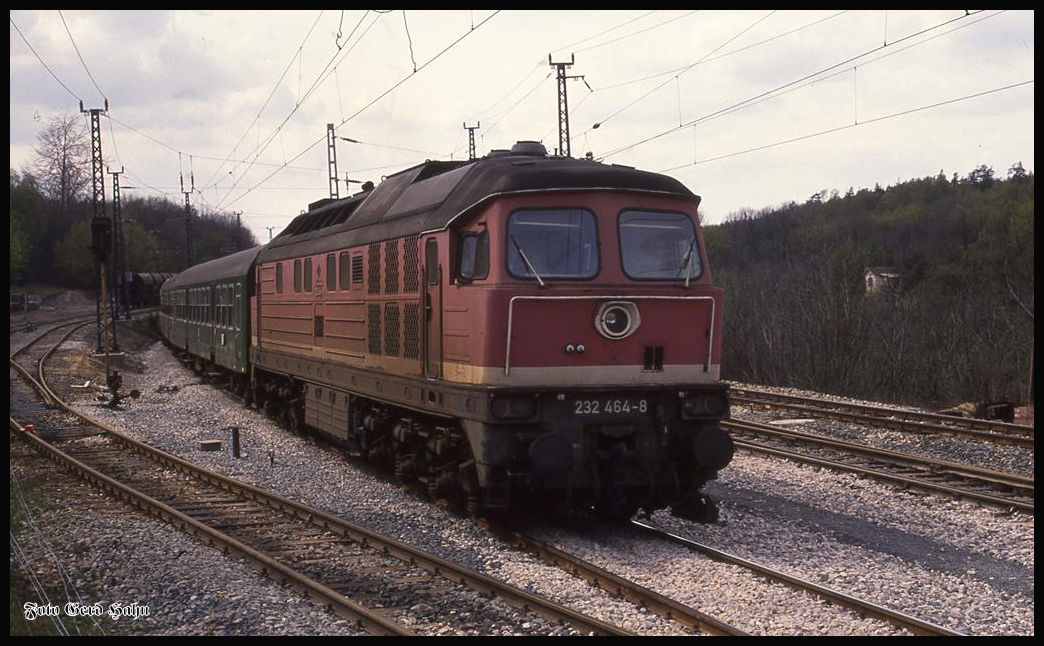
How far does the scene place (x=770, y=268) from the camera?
42812 millimetres

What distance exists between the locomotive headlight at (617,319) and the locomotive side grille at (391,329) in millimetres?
2932

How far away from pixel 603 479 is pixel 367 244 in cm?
477

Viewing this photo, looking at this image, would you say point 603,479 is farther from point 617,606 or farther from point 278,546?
point 278,546

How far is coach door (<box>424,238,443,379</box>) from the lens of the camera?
32.6 ft

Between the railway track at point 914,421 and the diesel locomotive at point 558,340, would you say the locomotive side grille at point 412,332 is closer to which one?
the diesel locomotive at point 558,340

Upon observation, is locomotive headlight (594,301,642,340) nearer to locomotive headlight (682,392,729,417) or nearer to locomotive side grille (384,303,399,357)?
locomotive headlight (682,392,729,417)

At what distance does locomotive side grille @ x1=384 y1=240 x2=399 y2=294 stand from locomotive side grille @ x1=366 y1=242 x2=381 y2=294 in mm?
271

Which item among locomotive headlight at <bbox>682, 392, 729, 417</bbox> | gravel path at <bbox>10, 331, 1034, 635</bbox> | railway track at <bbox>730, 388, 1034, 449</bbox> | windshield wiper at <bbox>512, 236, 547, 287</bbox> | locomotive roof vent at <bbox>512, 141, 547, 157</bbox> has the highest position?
locomotive roof vent at <bbox>512, 141, 547, 157</bbox>

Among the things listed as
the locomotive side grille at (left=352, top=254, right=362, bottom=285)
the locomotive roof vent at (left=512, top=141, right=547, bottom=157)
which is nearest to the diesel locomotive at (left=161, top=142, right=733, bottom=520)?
the locomotive roof vent at (left=512, top=141, right=547, bottom=157)

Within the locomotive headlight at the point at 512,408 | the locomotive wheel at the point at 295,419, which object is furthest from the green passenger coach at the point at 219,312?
the locomotive headlight at the point at 512,408

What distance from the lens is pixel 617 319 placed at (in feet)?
30.2

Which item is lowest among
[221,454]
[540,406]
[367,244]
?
[221,454]

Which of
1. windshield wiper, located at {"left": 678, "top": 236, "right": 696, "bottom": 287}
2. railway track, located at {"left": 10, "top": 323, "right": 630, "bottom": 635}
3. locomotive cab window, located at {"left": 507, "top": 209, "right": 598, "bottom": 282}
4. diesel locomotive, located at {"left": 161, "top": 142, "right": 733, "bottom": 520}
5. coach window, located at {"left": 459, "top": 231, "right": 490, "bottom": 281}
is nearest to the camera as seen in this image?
railway track, located at {"left": 10, "top": 323, "right": 630, "bottom": 635}

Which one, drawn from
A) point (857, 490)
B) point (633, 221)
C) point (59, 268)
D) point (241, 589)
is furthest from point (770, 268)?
point (59, 268)
